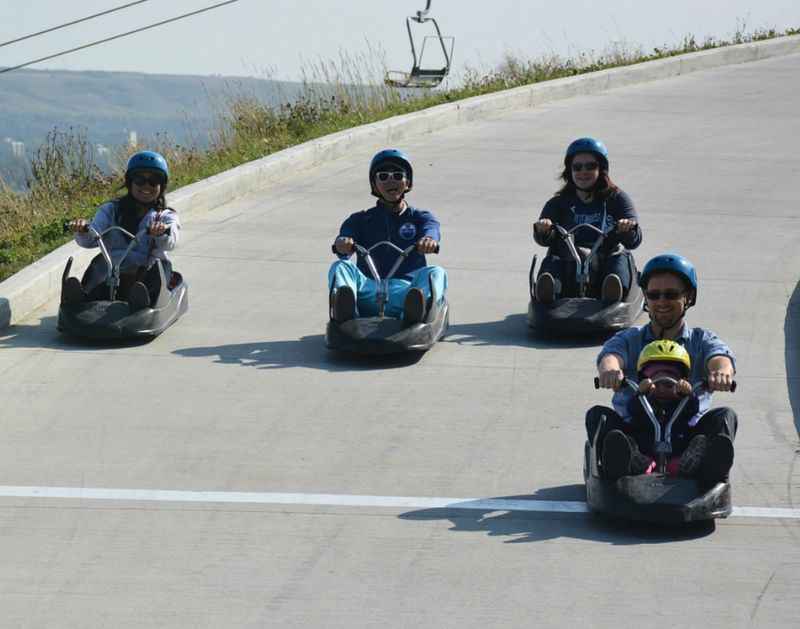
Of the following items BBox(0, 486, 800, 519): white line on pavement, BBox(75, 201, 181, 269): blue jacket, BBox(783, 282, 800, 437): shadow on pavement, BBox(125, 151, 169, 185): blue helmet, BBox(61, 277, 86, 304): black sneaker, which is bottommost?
BBox(783, 282, 800, 437): shadow on pavement

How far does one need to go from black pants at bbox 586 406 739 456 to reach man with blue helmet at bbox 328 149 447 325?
3059 millimetres

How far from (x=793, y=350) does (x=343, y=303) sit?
298cm

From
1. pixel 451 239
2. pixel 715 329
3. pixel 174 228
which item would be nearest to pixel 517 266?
pixel 451 239

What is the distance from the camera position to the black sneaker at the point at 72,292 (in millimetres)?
10570

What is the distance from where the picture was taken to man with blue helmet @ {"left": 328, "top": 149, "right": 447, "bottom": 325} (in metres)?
10.5

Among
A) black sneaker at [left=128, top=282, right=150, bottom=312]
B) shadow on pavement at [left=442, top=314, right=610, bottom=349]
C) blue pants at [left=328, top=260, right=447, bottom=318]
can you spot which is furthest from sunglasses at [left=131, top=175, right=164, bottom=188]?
shadow on pavement at [left=442, top=314, right=610, bottom=349]

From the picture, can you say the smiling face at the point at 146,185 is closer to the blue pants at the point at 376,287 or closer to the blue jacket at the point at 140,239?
the blue jacket at the point at 140,239

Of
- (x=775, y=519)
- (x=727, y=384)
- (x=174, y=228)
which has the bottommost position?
(x=775, y=519)

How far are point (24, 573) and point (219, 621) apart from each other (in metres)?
0.98

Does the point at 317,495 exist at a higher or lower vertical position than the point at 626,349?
lower

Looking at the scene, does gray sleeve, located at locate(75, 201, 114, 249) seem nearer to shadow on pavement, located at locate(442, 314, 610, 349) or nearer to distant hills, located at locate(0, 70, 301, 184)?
shadow on pavement, located at locate(442, 314, 610, 349)

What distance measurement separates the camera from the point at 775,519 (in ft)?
23.8

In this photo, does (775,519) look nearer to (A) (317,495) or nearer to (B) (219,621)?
(A) (317,495)

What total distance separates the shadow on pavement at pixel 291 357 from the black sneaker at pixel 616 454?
10.6 ft
